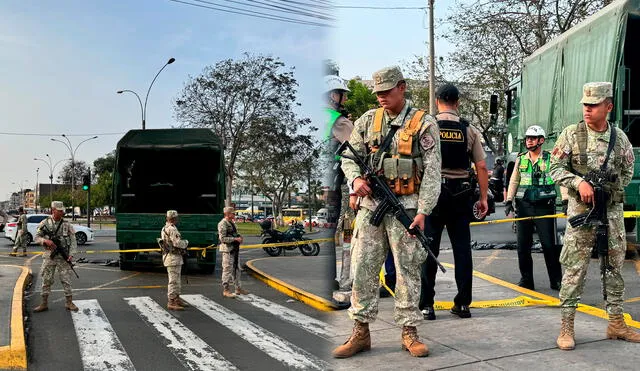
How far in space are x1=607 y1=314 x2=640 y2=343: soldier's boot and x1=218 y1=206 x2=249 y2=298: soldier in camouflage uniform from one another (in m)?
5.80

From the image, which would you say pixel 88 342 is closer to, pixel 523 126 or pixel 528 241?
pixel 528 241

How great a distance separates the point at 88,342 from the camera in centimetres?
548

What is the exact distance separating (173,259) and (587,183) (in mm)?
5635

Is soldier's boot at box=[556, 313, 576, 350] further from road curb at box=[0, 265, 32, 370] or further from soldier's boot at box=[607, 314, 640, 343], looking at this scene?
road curb at box=[0, 265, 32, 370]

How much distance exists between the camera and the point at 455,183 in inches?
169

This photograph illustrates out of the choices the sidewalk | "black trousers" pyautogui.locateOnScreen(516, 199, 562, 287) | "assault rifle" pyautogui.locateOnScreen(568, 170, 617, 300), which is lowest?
the sidewalk

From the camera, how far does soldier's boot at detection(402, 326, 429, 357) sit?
3150 mm

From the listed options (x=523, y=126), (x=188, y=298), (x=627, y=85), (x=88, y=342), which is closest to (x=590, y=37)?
(x=627, y=85)

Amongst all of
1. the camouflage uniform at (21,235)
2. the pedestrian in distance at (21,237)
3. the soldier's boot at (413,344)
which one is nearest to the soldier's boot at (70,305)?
the soldier's boot at (413,344)

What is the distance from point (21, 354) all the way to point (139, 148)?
687cm

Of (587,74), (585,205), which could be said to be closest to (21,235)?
(587,74)

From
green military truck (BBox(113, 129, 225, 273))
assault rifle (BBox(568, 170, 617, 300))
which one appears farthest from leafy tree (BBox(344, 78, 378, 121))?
green military truck (BBox(113, 129, 225, 273))

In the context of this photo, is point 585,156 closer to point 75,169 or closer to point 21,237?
point 21,237

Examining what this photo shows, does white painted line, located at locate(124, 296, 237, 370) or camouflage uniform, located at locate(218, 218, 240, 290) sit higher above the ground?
camouflage uniform, located at locate(218, 218, 240, 290)
